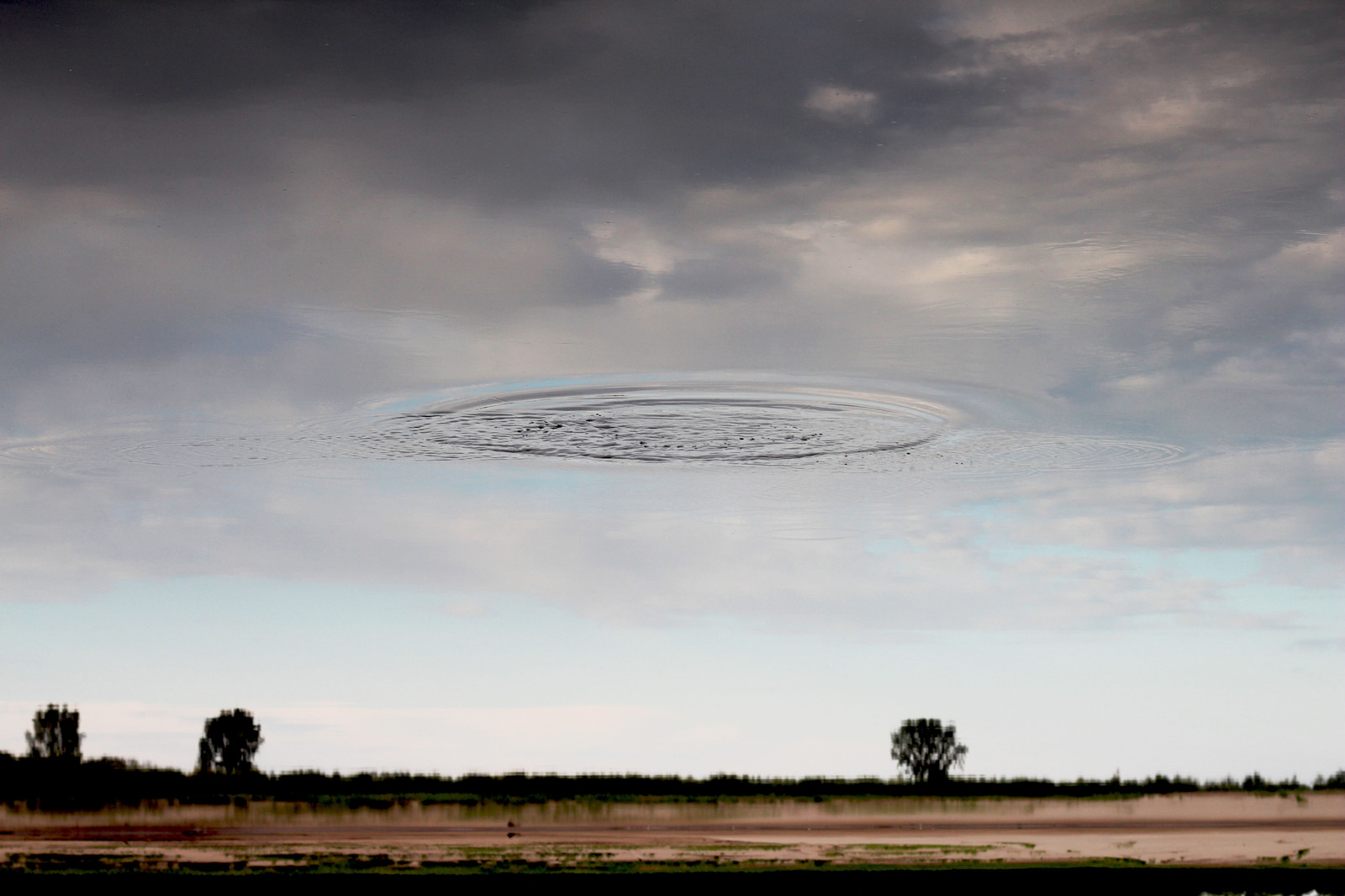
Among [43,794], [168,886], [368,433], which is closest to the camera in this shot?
[168,886]

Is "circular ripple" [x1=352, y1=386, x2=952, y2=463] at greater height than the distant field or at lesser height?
greater

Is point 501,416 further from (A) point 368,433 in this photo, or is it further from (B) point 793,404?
(B) point 793,404

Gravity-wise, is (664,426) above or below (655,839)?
above

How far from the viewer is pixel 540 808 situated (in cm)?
4028

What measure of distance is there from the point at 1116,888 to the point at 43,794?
96.5ft

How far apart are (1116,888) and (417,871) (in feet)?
50.9

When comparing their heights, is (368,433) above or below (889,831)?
above

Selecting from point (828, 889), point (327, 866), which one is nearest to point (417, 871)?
point (327, 866)

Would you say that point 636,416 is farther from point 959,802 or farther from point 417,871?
point 959,802

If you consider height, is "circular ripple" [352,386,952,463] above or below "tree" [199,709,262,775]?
above

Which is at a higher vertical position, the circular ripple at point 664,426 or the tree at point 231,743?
the circular ripple at point 664,426

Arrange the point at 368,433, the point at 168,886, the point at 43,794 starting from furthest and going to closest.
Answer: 1. the point at 43,794
2. the point at 368,433
3. the point at 168,886

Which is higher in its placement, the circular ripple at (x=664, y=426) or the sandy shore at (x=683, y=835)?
the circular ripple at (x=664, y=426)

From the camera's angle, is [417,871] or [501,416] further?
[501,416]
